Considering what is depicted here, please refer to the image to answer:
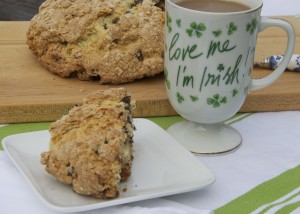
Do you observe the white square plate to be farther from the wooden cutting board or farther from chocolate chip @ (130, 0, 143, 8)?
chocolate chip @ (130, 0, 143, 8)

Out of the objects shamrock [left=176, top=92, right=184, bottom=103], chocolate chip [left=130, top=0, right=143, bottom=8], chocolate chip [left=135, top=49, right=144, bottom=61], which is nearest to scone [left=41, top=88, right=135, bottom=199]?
shamrock [left=176, top=92, right=184, bottom=103]

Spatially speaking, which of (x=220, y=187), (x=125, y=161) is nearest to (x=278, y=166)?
(x=220, y=187)

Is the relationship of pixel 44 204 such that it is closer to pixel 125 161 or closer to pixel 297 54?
pixel 125 161

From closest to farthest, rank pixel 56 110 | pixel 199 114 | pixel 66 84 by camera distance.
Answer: pixel 199 114 < pixel 56 110 < pixel 66 84

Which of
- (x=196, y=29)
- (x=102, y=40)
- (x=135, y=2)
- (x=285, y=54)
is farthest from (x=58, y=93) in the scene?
(x=285, y=54)

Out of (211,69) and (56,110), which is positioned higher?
(211,69)

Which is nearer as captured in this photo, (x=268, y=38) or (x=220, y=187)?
(x=220, y=187)

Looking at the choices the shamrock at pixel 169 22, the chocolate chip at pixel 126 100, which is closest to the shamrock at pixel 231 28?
the shamrock at pixel 169 22
